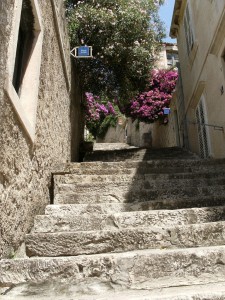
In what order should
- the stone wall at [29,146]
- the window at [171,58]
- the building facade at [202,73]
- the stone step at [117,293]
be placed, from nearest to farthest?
1. the stone step at [117,293]
2. the stone wall at [29,146]
3. the building facade at [202,73]
4. the window at [171,58]

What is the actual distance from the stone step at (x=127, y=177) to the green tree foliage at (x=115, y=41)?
4061 mm

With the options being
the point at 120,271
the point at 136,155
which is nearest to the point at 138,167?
the point at 120,271

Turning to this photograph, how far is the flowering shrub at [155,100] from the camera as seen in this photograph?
531 inches

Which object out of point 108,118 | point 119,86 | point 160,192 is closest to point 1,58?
point 160,192

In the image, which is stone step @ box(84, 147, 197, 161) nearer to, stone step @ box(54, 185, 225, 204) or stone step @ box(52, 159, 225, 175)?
stone step @ box(52, 159, 225, 175)

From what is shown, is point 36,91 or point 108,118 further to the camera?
point 108,118

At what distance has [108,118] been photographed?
19719mm

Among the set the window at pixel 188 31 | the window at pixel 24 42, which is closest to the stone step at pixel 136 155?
the window at pixel 188 31

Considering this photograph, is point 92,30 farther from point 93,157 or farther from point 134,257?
point 134,257

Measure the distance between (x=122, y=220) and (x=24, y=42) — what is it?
6.97 feet

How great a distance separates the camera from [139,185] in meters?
4.06

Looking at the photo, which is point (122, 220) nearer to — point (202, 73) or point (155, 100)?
point (202, 73)

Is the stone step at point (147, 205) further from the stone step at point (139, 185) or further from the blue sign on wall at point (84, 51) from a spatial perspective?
the blue sign on wall at point (84, 51)

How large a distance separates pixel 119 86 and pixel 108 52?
3.78ft
